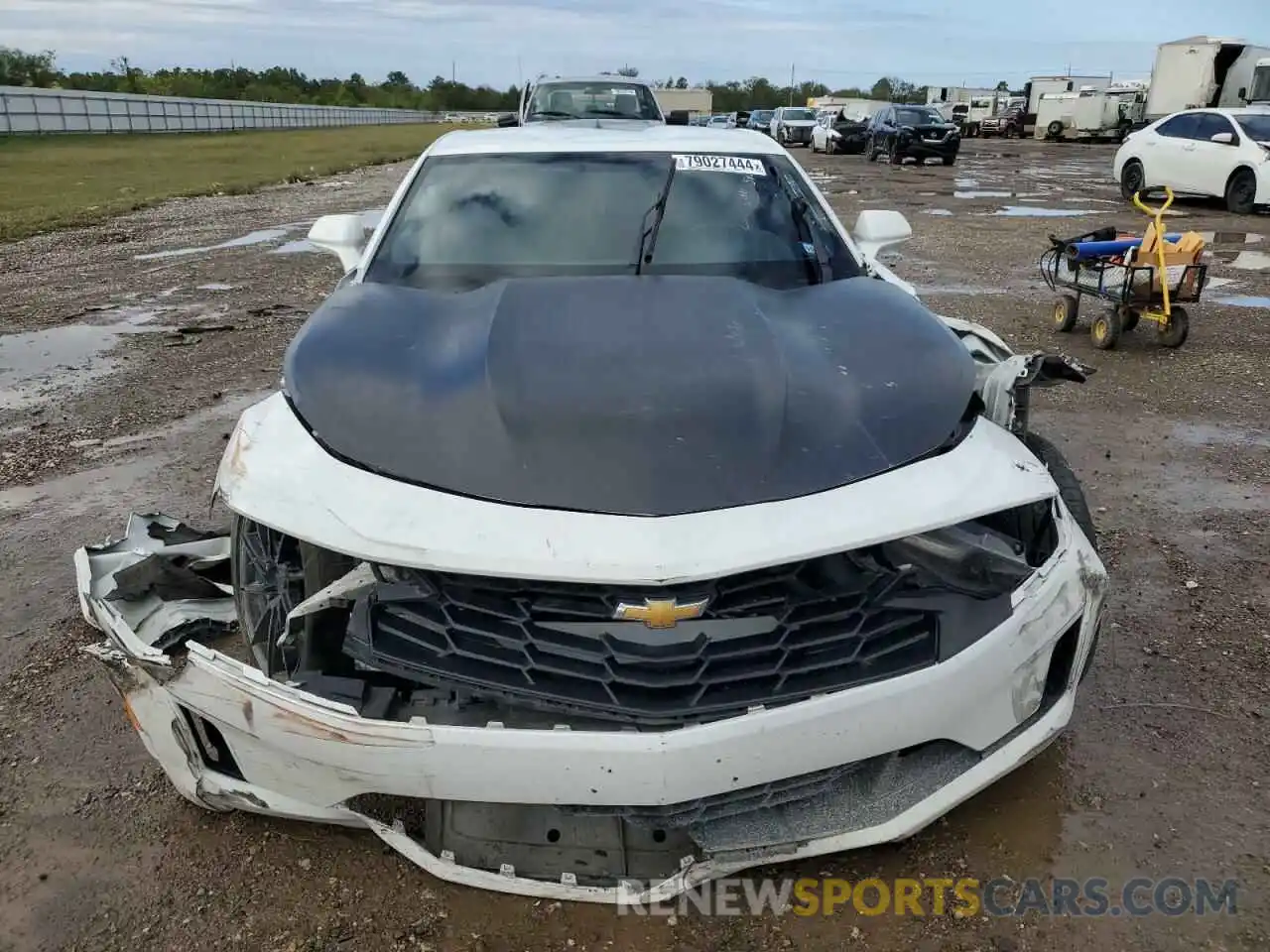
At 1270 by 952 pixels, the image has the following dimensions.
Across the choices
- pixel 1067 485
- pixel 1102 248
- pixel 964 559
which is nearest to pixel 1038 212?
pixel 1102 248

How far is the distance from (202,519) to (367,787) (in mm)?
2493

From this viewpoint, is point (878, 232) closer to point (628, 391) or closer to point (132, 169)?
point (628, 391)

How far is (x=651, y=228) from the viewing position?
3.32m

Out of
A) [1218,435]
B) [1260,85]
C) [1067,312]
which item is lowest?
[1218,435]

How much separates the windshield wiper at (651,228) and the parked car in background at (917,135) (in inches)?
924

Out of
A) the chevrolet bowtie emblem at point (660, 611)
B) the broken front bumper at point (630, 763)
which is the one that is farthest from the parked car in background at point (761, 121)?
the chevrolet bowtie emblem at point (660, 611)

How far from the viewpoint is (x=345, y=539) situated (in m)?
1.88

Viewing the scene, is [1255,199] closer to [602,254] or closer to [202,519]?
[602,254]

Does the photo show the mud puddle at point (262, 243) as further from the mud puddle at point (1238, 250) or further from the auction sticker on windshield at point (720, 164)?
the mud puddle at point (1238, 250)

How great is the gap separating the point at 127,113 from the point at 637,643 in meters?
51.1

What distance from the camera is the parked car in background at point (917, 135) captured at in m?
24.5

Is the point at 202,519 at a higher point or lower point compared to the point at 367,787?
lower

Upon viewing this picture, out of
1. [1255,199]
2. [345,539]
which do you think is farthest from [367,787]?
[1255,199]

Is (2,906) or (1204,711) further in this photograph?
(1204,711)
